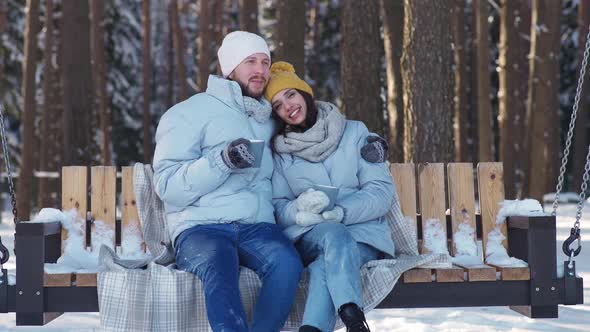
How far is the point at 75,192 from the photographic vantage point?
18.2 feet

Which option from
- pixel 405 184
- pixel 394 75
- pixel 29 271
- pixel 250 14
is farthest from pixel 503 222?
pixel 250 14

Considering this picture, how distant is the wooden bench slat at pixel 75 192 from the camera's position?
554cm

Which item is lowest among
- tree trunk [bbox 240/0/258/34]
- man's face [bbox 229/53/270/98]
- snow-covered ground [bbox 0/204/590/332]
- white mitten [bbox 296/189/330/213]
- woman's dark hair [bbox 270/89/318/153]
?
snow-covered ground [bbox 0/204/590/332]

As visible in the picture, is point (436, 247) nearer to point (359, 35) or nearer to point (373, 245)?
point (373, 245)

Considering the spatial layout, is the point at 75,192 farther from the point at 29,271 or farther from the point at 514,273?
the point at 514,273

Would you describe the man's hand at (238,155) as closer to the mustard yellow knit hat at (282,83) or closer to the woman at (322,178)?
the woman at (322,178)

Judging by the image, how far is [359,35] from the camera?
34.4 feet

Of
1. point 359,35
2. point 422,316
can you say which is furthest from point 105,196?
point 359,35

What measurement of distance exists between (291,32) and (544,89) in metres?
7.56

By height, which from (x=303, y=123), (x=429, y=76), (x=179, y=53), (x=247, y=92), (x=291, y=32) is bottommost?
(x=303, y=123)

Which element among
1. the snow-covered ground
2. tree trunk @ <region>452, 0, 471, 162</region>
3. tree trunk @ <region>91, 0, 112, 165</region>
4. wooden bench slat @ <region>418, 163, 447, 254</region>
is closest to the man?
wooden bench slat @ <region>418, 163, 447, 254</region>

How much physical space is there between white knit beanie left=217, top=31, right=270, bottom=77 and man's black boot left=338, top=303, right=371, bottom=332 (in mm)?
1501

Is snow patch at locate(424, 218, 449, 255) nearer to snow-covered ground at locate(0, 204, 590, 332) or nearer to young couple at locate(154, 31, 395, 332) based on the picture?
young couple at locate(154, 31, 395, 332)

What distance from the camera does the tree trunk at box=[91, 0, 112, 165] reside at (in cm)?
2156
